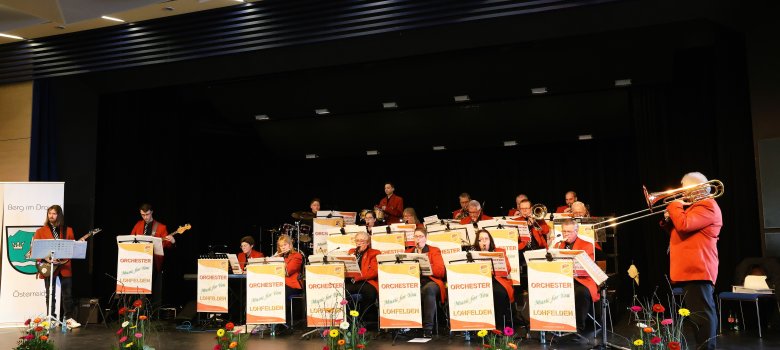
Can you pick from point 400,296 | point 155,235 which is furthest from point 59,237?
point 400,296

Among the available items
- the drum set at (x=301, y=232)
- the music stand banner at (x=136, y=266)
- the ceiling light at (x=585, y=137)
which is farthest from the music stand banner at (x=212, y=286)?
the ceiling light at (x=585, y=137)

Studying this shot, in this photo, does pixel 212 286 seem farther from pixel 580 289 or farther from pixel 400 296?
pixel 580 289

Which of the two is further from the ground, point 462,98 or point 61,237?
point 462,98

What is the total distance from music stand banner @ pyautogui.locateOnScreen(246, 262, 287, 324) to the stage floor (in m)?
0.28

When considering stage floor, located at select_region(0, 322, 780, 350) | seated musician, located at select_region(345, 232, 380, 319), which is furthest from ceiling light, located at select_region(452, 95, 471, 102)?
stage floor, located at select_region(0, 322, 780, 350)

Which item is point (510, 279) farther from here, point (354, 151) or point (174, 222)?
point (174, 222)

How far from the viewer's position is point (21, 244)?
34.5 feet

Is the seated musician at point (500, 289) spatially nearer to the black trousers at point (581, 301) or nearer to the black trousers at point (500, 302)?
the black trousers at point (500, 302)

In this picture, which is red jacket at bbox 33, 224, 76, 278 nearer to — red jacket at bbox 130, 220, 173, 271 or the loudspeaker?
the loudspeaker

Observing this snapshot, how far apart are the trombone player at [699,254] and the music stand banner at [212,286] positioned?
227 inches

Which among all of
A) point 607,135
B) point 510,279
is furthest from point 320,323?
point 607,135

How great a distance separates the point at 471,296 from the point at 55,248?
585 cm

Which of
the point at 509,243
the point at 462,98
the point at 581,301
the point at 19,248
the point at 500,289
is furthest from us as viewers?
the point at 462,98

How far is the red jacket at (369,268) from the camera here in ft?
29.3
